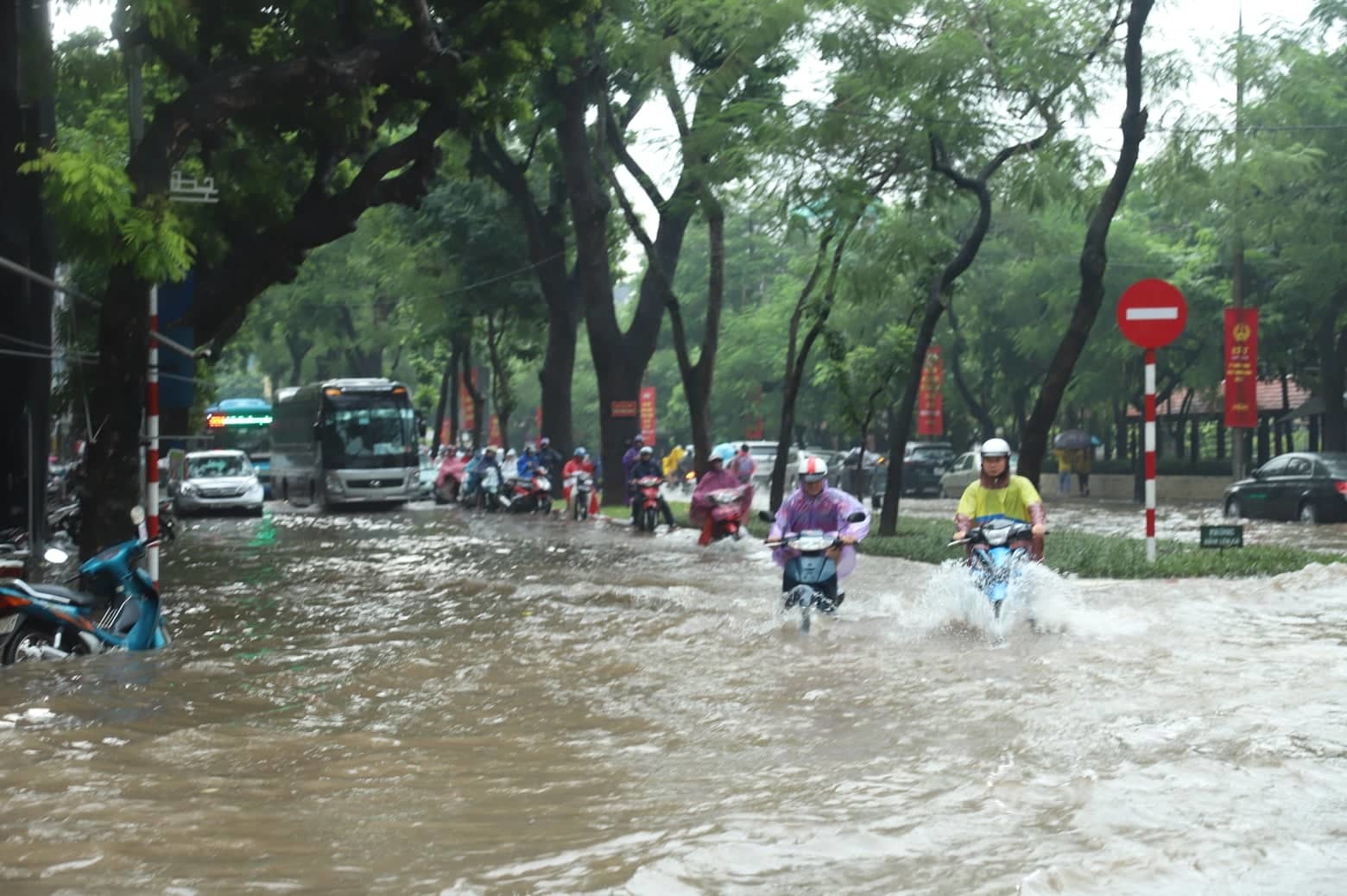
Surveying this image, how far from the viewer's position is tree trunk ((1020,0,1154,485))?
18.1m

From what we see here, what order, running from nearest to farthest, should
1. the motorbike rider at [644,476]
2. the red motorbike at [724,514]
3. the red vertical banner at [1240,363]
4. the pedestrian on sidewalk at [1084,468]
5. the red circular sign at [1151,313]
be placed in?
the red circular sign at [1151,313], the red motorbike at [724,514], the motorbike rider at [644,476], the red vertical banner at [1240,363], the pedestrian on sidewalk at [1084,468]

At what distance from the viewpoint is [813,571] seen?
11883 mm

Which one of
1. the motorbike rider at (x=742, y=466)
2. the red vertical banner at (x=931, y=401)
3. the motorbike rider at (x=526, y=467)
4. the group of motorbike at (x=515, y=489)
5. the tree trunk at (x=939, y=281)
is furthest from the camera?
the red vertical banner at (x=931, y=401)

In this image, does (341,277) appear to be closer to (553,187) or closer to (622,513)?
(553,187)

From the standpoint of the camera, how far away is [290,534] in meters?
27.3

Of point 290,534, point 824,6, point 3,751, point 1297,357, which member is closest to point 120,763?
point 3,751

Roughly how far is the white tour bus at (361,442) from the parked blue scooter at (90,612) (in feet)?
80.0

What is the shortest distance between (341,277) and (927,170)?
99.4 ft

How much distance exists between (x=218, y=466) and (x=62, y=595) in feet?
87.4

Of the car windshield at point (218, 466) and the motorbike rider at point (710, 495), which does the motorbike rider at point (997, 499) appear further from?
the car windshield at point (218, 466)

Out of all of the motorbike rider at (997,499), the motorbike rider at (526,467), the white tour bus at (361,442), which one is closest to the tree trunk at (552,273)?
the motorbike rider at (526,467)

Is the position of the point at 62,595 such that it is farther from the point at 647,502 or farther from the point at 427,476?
the point at 427,476

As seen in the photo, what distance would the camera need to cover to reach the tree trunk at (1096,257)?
18.1 metres

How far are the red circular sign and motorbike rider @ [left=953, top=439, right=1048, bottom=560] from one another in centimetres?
463
